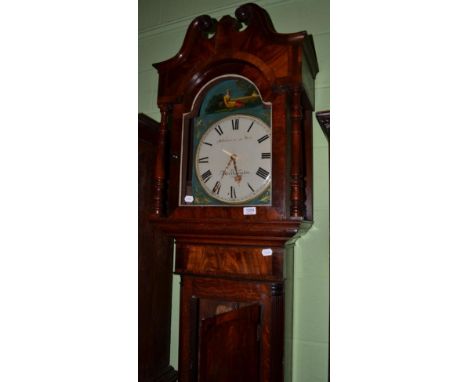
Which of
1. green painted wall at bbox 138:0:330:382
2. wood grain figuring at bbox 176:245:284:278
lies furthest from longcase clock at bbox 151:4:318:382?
green painted wall at bbox 138:0:330:382

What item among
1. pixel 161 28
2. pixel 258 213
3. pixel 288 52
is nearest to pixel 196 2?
pixel 161 28

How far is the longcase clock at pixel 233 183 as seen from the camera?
0.88m

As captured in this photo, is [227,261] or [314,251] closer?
[227,261]

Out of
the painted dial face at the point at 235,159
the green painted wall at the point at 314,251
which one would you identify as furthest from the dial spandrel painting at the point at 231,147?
the green painted wall at the point at 314,251

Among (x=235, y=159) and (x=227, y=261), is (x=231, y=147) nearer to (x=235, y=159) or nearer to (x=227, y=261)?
(x=235, y=159)

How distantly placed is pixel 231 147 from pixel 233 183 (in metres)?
0.11

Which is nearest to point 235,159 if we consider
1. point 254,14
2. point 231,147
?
point 231,147

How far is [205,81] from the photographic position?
100 centimetres

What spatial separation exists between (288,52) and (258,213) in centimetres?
46

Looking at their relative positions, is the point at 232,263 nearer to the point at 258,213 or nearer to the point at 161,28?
the point at 258,213

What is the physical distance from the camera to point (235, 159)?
0.95m

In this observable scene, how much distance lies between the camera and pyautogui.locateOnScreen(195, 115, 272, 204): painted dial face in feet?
3.00

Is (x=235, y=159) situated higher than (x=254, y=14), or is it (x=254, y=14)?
(x=254, y=14)

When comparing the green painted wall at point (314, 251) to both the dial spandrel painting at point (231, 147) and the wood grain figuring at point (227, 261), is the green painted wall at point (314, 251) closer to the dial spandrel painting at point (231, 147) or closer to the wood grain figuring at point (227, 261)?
the wood grain figuring at point (227, 261)
